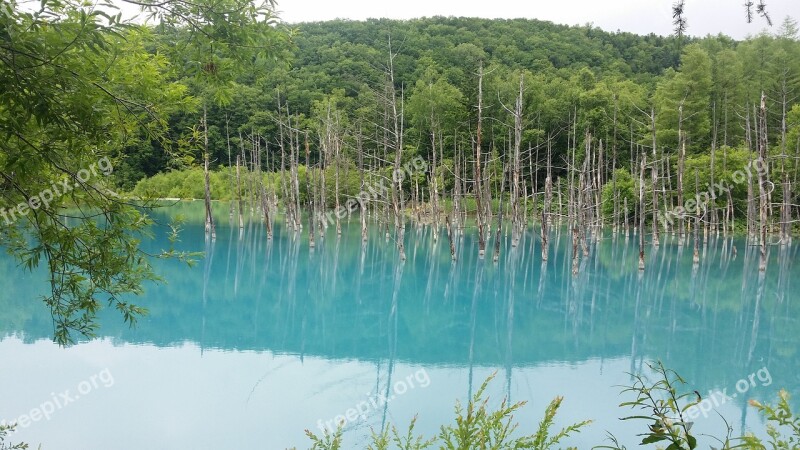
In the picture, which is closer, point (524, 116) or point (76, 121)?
point (76, 121)

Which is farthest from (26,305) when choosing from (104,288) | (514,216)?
(514,216)

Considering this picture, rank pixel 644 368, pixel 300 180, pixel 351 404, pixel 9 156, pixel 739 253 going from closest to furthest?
pixel 9 156 < pixel 351 404 < pixel 644 368 < pixel 739 253 < pixel 300 180

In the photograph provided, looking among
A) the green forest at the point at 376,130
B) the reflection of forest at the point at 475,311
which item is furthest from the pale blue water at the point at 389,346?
the green forest at the point at 376,130

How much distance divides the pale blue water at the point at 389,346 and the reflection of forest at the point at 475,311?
63 mm

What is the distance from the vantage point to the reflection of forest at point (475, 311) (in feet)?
32.6

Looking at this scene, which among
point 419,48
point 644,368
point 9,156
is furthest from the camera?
point 419,48

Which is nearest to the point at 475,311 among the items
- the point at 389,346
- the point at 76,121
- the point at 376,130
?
the point at 389,346

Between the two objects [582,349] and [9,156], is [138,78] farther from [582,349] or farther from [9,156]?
[582,349]

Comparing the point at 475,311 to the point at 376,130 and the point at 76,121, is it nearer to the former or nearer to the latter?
the point at 76,121

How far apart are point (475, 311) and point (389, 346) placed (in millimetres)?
3588

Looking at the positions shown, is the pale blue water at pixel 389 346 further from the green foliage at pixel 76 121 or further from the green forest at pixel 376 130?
the green foliage at pixel 76 121

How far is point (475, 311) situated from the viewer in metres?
13.2

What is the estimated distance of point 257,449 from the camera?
5824 mm

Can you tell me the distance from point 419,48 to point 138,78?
57.0 meters
